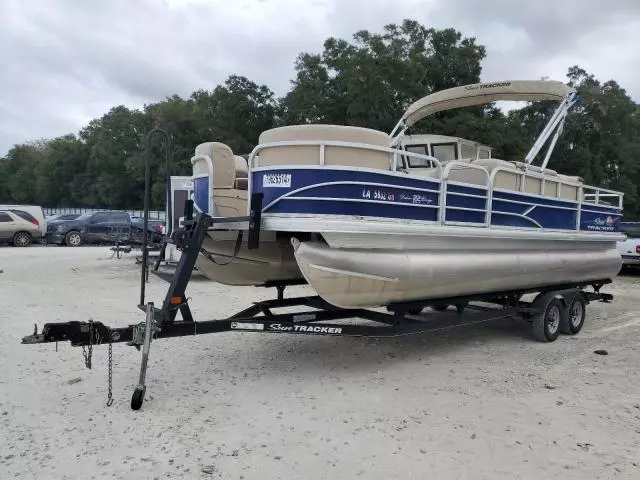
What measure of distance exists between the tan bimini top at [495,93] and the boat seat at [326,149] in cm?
373

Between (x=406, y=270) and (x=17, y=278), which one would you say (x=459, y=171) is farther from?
(x=17, y=278)

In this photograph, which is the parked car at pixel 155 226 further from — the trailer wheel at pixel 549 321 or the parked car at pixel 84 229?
the trailer wheel at pixel 549 321

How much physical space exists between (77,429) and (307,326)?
217 centimetres

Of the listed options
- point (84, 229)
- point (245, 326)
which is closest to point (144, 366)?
point (245, 326)

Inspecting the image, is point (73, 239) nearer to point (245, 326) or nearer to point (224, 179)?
point (224, 179)

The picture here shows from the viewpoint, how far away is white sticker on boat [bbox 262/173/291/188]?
495 centimetres

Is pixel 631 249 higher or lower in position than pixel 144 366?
higher

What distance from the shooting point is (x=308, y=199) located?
486cm

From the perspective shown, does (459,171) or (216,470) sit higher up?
(459,171)

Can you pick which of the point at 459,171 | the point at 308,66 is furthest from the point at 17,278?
the point at 308,66

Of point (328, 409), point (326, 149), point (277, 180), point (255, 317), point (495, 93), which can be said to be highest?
point (495, 93)

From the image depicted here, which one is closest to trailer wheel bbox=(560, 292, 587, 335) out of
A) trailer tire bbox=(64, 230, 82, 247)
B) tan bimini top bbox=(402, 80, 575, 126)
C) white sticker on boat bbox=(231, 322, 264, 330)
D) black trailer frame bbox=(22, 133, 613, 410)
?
black trailer frame bbox=(22, 133, 613, 410)

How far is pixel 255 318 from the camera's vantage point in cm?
535

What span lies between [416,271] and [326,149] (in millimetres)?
1469
